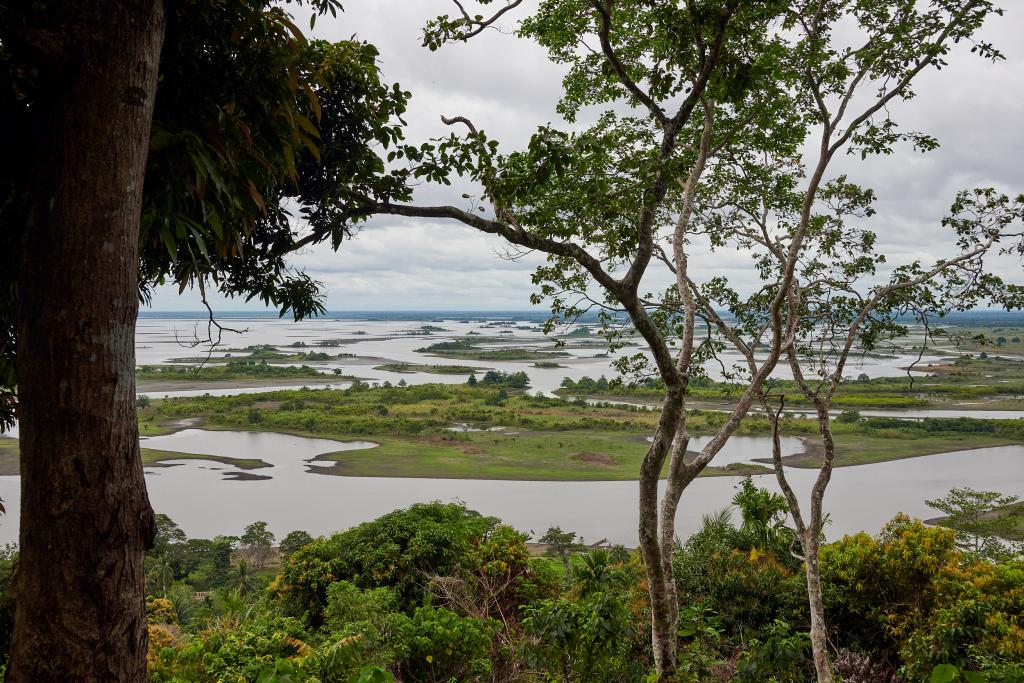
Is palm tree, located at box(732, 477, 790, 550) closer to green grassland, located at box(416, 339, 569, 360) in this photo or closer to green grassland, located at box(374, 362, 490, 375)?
green grassland, located at box(374, 362, 490, 375)

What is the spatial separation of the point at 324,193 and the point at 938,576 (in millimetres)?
7493

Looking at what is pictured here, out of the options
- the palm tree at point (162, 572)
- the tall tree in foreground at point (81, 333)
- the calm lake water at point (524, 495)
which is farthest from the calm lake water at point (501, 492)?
the tall tree in foreground at point (81, 333)

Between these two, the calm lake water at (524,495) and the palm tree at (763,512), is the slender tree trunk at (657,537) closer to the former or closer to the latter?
the palm tree at (763,512)

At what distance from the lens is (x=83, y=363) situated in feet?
4.18

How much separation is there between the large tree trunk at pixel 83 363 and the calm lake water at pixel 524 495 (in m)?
18.1

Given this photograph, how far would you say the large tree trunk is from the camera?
1241 mm

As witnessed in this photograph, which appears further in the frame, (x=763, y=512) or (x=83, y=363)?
(x=763, y=512)

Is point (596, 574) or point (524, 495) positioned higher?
point (596, 574)

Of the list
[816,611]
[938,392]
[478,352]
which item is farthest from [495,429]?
[478,352]

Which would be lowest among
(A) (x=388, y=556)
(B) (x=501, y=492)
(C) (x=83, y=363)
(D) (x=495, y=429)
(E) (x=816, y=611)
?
(B) (x=501, y=492)

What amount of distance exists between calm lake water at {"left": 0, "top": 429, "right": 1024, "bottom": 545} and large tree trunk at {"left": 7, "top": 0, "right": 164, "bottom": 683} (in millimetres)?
18108

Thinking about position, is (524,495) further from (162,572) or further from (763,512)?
(763,512)

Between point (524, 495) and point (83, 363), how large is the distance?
79.4ft

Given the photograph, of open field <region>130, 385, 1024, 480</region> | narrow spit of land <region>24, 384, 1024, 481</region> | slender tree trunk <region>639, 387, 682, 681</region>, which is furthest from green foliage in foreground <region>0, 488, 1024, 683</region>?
narrow spit of land <region>24, 384, 1024, 481</region>
